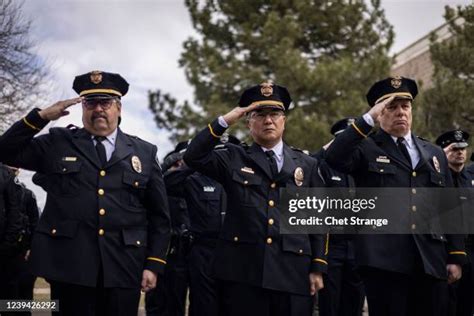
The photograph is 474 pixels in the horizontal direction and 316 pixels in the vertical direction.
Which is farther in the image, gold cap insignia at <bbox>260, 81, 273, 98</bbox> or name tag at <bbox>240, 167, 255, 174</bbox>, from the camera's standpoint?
gold cap insignia at <bbox>260, 81, 273, 98</bbox>

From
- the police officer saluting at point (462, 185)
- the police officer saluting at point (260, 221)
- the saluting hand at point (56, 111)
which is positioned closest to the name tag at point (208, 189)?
the police officer saluting at point (462, 185)

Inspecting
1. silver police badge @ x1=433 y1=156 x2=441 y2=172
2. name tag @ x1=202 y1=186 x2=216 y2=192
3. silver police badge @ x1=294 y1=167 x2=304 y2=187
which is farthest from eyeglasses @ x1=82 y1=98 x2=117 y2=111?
name tag @ x1=202 y1=186 x2=216 y2=192

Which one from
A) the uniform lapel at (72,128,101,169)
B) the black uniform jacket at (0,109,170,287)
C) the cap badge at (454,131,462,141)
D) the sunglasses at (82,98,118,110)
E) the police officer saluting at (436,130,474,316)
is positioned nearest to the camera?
the black uniform jacket at (0,109,170,287)

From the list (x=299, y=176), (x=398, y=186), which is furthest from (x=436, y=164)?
(x=299, y=176)

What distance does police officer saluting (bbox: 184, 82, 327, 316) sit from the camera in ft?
17.5

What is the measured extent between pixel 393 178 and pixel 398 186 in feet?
0.23

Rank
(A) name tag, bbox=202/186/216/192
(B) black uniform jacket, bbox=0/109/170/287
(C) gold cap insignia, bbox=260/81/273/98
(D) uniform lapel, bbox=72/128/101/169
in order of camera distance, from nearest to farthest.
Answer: (B) black uniform jacket, bbox=0/109/170/287
(D) uniform lapel, bbox=72/128/101/169
(C) gold cap insignia, bbox=260/81/273/98
(A) name tag, bbox=202/186/216/192

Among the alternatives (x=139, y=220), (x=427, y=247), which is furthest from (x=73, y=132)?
(x=427, y=247)

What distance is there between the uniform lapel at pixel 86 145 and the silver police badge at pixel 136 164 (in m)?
0.26

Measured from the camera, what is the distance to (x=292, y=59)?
22125 millimetres

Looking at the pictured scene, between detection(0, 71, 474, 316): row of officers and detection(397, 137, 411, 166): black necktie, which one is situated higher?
detection(397, 137, 411, 166): black necktie

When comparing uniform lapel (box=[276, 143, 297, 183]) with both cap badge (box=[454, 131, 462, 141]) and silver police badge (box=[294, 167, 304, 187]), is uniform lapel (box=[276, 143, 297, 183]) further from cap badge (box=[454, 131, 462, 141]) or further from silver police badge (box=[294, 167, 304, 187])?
cap badge (box=[454, 131, 462, 141])

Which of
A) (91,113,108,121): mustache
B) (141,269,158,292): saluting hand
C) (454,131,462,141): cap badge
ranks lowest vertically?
(141,269,158,292): saluting hand

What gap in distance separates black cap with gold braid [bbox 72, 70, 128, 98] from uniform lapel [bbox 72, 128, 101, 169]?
0.28m
